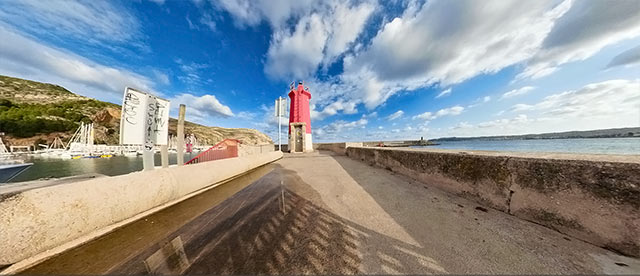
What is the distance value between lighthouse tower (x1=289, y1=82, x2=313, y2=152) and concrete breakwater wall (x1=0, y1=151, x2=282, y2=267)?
1274 cm

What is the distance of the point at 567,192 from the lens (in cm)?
212

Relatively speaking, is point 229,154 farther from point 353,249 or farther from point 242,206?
point 353,249

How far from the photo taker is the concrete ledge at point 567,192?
70.0 inches

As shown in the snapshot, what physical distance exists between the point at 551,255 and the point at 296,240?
2648 mm

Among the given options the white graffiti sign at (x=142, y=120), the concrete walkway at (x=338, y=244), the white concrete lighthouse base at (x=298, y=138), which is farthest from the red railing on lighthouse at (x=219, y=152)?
the white concrete lighthouse base at (x=298, y=138)

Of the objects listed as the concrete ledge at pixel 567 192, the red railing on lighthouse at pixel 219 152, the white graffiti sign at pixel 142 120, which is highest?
the white graffiti sign at pixel 142 120

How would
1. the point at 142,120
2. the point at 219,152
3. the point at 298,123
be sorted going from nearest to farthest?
the point at 142,120, the point at 219,152, the point at 298,123

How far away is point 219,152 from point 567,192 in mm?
8347

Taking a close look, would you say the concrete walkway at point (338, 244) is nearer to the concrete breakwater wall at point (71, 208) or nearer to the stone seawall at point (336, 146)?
the concrete breakwater wall at point (71, 208)

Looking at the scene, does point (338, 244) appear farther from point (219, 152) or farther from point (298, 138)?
point (298, 138)

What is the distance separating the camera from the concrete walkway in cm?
172

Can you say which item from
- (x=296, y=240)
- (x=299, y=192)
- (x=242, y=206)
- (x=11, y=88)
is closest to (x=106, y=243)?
(x=242, y=206)

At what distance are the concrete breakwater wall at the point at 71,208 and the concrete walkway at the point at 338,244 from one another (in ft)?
0.77

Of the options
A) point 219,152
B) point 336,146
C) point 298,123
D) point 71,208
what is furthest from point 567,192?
point 298,123
